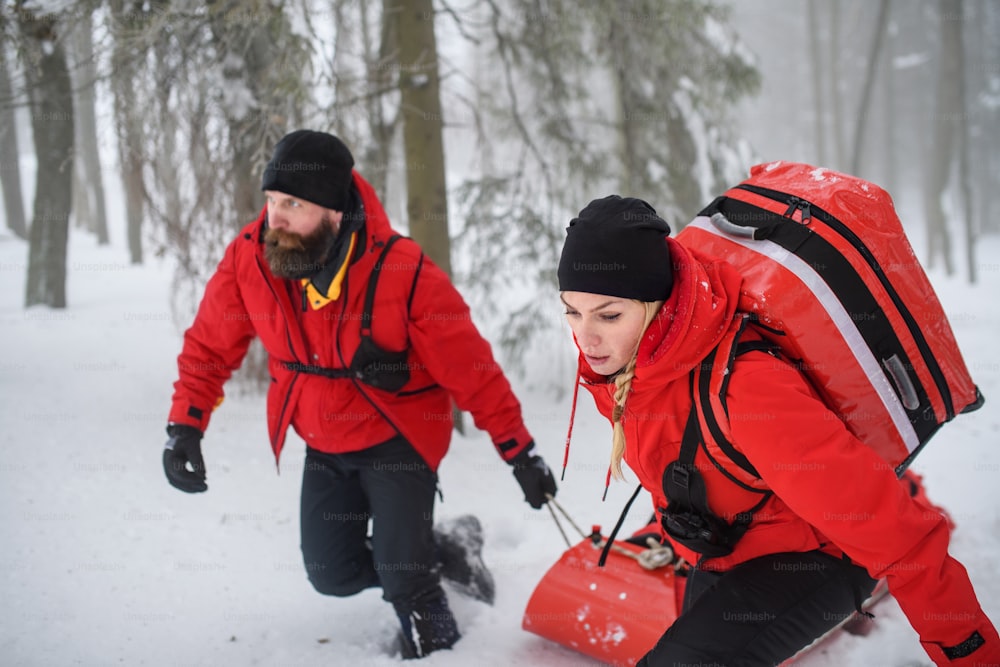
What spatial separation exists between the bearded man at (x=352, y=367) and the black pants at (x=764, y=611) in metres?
1.04

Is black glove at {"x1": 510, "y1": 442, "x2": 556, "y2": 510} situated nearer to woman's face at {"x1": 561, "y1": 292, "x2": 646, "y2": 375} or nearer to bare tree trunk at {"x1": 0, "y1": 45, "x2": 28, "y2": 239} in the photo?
woman's face at {"x1": 561, "y1": 292, "x2": 646, "y2": 375}

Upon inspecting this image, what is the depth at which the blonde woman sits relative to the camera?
1.86m

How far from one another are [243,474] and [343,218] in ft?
8.58

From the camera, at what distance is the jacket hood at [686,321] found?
2.02 m

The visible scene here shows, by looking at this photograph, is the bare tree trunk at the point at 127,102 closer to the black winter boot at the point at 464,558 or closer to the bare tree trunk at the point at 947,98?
the black winter boot at the point at 464,558

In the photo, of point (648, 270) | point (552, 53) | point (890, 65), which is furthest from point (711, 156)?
point (890, 65)

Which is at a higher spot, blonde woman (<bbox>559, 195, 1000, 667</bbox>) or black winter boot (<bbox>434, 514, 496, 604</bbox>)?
blonde woman (<bbox>559, 195, 1000, 667</bbox>)

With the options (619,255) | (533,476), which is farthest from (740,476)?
(533,476)

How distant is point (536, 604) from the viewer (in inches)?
126

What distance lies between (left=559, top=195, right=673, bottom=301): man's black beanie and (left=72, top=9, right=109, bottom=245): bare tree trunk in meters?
4.67

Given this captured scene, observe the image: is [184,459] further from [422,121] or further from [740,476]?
[422,121]

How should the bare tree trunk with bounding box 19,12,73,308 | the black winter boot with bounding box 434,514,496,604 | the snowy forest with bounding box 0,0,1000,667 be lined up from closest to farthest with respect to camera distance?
the snowy forest with bounding box 0,0,1000,667 < the black winter boot with bounding box 434,514,496,604 < the bare tree trunk with bounding box 19,12,73,308

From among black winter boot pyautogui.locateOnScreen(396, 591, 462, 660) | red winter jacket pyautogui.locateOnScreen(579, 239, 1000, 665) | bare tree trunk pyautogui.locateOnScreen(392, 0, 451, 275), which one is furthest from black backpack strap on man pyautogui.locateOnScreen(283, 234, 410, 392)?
bare tree trunk pyautogui.locateOnScreen(392, 0, 451, 275)

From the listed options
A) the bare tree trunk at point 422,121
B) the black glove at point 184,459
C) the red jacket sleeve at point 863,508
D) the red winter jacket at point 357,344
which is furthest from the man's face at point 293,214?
the bare tree trunk at point 422,121
